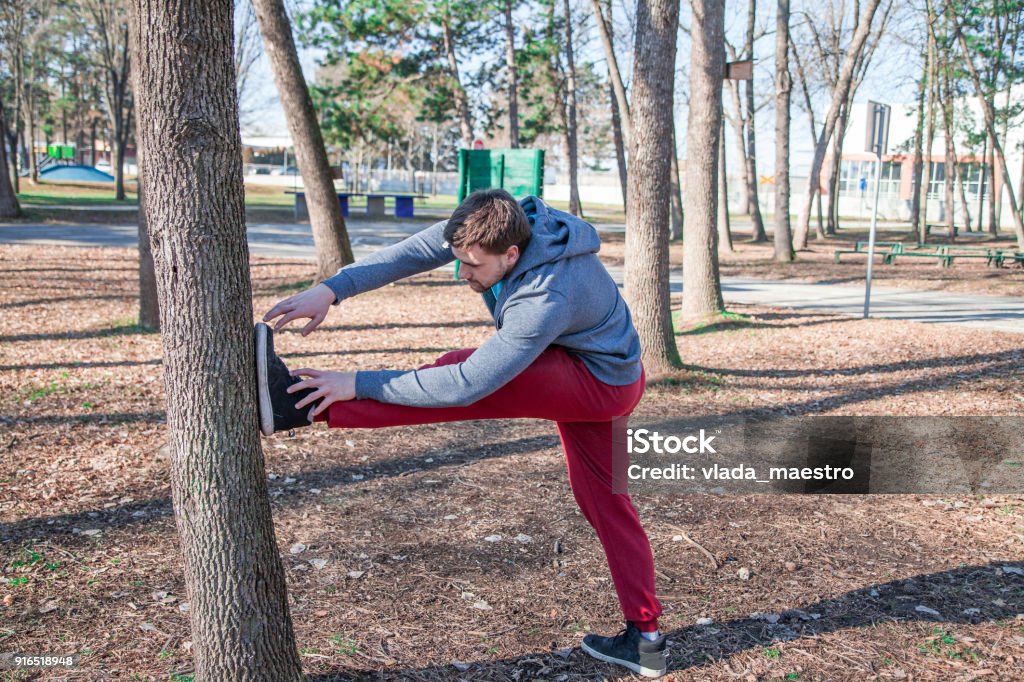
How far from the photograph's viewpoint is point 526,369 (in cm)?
280

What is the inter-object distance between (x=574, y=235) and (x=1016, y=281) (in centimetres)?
1641

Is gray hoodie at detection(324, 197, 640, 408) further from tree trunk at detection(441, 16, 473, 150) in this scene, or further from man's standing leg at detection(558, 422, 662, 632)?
tree trunk at detection(441, 16, 473, 150)

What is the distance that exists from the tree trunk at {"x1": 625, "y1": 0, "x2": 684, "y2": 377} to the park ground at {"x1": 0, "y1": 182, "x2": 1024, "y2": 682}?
2.41ft

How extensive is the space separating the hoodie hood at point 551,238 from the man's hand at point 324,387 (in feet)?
2.02

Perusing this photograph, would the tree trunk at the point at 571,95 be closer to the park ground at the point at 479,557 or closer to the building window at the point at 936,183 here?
the park ground at the point at 479,557

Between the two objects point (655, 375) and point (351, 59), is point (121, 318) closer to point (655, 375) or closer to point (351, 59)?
point (655, 375)

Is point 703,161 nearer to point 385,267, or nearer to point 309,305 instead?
point 385,267

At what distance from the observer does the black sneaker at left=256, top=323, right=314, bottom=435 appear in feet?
8.47

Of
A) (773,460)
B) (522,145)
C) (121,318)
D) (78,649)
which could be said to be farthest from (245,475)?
(522,145)

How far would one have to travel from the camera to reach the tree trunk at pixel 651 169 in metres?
7.45

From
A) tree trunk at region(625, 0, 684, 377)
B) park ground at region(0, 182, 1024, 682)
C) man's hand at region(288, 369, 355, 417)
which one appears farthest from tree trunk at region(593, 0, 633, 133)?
man's hand at region(288, 369, 355, 417)

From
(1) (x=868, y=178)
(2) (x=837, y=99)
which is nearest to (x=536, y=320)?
(2) (x=837, y=99)

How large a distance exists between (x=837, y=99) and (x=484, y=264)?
17365 mm

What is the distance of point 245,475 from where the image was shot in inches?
101
